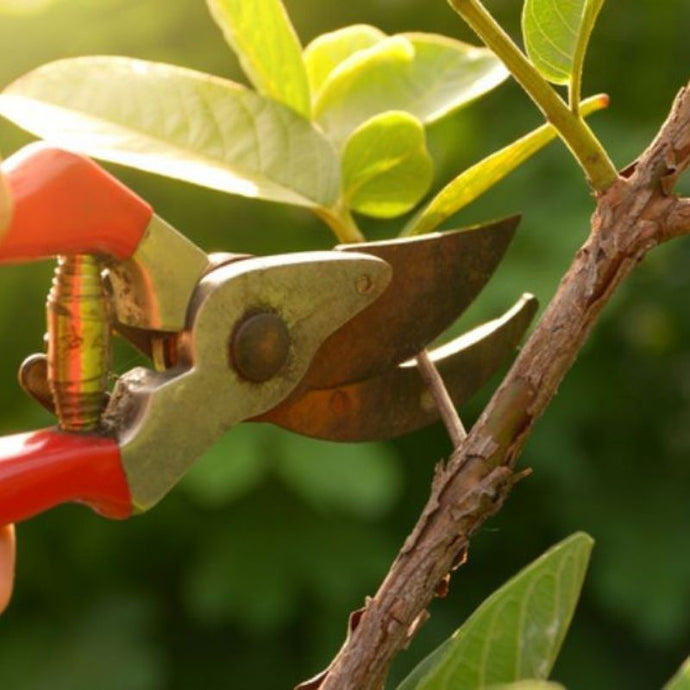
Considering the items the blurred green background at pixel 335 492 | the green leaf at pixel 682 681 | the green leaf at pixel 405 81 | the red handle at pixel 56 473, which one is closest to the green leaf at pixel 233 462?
the blurred green background at pixel 335 492

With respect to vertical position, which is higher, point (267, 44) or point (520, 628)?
point (267, 44)

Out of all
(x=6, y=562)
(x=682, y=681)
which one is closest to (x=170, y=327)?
(x=6, y=562)

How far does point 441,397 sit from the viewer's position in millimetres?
730

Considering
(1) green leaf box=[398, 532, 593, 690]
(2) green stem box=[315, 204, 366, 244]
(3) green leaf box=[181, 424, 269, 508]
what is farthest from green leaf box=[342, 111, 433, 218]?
(3) green leaf box=[181, 424, 269, 508]

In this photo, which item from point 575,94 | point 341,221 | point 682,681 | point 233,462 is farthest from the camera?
point 233,462

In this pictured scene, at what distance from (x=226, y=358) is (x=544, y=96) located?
0.18 meters

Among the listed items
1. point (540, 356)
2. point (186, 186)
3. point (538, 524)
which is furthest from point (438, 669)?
point (538, 524)

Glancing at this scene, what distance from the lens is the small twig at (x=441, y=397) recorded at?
2.33 ft

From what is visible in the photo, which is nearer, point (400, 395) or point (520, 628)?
point (520, 628)

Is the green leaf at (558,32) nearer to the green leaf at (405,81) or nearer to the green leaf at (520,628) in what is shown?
the green leaf at (405,81)

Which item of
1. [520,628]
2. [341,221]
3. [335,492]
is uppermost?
[341,221]

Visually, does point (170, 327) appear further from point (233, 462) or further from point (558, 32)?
point (233, 462)

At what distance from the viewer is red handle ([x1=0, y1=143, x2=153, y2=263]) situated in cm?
63

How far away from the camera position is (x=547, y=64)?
67 centimetres
